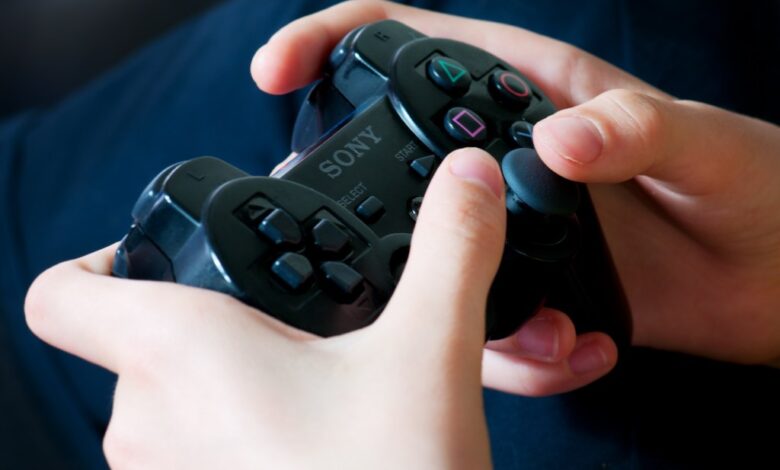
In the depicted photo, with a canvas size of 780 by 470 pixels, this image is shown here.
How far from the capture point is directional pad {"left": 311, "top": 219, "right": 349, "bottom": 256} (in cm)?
35

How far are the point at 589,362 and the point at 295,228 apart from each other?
253 mm

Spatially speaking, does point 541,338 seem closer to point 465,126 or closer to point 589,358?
point 589,358

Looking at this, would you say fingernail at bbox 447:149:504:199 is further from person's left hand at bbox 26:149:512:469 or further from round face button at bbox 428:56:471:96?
round face button at bbox 428:56:471:96

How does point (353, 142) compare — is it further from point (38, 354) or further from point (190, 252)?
point (38, 354)

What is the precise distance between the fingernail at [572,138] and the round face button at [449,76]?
7 centimetres

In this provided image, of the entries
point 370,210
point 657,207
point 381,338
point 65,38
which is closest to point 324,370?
point 381,338

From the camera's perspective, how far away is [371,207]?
→ 406mm

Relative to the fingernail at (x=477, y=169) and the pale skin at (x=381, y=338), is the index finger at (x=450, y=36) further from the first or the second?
the fingernail at (x=477, y=169)

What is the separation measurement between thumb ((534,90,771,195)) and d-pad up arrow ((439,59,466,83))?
0.07 meters

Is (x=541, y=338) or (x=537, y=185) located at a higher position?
(x=537, y=185)

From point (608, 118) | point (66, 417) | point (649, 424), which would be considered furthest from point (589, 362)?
point (66, 417)

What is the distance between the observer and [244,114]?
70cm

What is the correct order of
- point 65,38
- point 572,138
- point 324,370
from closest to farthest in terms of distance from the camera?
point 324,370 → point 572,138 → point 65,38

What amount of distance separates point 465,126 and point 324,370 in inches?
7.6
